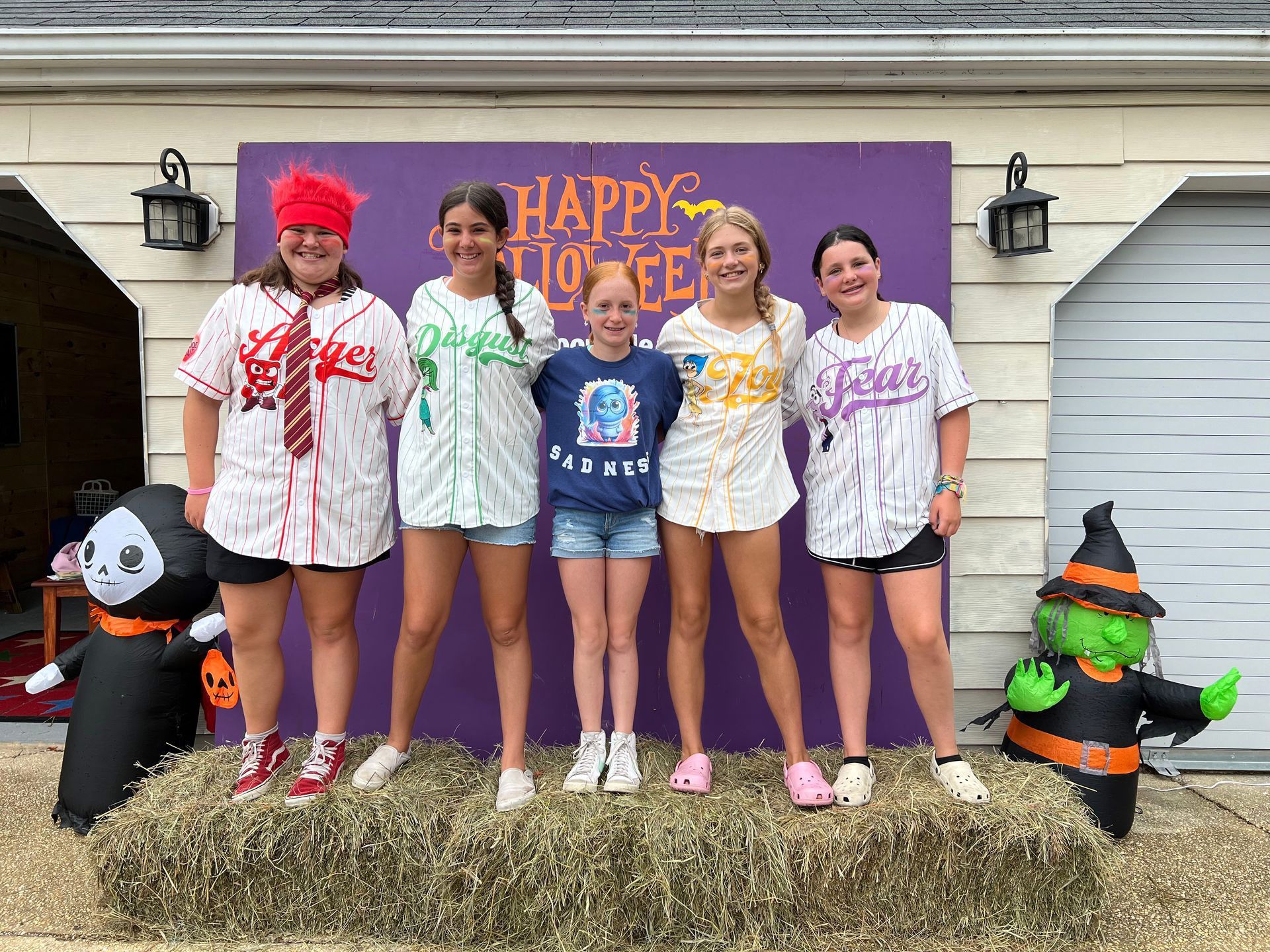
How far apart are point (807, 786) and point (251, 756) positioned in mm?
1657

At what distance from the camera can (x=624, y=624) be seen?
2.29 meters

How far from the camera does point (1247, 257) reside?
3.20 m

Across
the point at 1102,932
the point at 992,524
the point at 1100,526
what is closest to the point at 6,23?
the point at 992,524

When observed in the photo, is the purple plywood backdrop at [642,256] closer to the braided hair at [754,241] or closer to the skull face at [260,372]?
the braided hair at [754,241]

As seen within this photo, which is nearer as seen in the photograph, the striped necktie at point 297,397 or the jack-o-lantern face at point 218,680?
the striped necktie at point 297,397

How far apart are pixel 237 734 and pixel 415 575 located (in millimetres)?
1256

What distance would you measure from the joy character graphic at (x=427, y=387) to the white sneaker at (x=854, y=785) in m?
1.57

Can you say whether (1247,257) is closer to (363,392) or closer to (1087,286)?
(1087,286)

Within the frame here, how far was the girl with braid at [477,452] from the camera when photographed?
2.19 metres

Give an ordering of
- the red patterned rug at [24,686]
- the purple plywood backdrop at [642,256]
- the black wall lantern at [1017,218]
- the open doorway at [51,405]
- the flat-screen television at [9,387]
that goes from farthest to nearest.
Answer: the flat-screen television at [9,387] → the open doorway at [51,405] → the red patterned rug at [24,686] → the purple plywood backdrop at [642,256] → the black wall lantern at [1017,218]

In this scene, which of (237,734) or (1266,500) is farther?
(1266,500)

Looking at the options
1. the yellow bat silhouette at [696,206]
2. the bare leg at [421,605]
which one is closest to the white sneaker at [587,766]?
the bare leg at [421,605]

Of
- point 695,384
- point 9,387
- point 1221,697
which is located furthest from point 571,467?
point 9,387

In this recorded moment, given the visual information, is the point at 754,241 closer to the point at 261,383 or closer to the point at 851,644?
the point at 851,644
